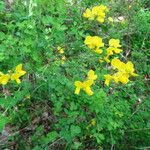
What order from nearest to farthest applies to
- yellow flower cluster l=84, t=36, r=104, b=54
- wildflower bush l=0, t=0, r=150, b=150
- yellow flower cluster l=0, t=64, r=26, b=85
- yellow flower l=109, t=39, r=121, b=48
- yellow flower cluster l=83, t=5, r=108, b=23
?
yellow flower cluster l=0, t=64, r=26, b=85 < wildflower bush l=0, t=0, r=150, b=150 < yellow flower cluster l=84, t=36, r=104, b=54 < yellow flower l=109, t=39, r=121, b=48 < yellow flower cluster l=83, t=5, r=108, b=23

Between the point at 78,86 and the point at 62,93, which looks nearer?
the point at 78,86

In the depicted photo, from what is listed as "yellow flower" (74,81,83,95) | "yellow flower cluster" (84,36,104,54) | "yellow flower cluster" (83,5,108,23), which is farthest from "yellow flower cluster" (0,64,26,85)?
"yellow flower cluster" (83,5,108,23)

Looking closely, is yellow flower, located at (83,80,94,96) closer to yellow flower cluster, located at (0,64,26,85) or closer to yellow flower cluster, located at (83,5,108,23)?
yellow flower cluster, located at (0,64,26,85)

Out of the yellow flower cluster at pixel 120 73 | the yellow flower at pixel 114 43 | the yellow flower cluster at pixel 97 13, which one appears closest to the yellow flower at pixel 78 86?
the yellow flower cluster at pixel 120 73

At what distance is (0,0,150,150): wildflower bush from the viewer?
107 inches

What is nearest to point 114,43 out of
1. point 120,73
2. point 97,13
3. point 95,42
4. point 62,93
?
point 95,42

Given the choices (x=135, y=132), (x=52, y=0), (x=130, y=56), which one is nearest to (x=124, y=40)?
(x=130, y=56)

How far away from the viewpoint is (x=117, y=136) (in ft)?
10.1

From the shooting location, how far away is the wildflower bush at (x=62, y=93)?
2.73 metres

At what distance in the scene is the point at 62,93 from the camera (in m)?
2.78

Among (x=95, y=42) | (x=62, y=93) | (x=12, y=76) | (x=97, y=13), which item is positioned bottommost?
(x=62, y=93)

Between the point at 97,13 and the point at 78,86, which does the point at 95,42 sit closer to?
the point at 78,86

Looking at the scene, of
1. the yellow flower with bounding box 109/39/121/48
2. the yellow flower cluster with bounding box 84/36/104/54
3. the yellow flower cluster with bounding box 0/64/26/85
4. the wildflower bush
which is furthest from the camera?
the yellow flower with bounding box 109/39/121/48

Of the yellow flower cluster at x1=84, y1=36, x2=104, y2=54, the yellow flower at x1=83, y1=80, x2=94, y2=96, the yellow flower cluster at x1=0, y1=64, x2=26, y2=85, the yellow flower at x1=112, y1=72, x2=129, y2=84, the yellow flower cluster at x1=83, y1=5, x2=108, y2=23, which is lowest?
the yellow flower at x1=83, y1=80, x2=94, y2=96
